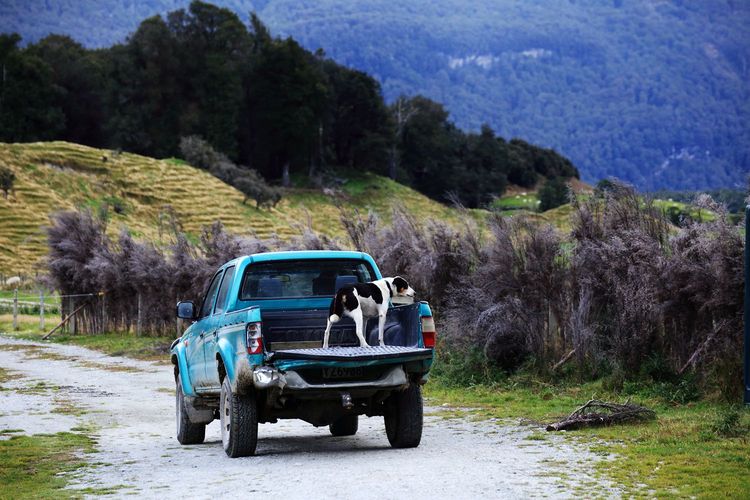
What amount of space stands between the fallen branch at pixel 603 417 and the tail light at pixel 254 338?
13.3 feet

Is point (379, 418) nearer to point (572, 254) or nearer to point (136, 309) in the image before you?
point (572, 254)

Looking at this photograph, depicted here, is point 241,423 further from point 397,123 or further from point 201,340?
point 397,123

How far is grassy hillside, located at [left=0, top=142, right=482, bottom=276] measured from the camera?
273ft

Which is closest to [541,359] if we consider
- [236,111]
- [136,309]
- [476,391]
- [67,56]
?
[476,391]

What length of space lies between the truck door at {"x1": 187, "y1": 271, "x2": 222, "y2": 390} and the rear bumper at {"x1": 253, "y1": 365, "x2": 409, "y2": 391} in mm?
1972

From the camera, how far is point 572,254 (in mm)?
19125

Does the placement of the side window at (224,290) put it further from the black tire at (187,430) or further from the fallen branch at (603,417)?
the fallen branch at (603,417)

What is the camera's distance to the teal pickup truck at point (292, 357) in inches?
442

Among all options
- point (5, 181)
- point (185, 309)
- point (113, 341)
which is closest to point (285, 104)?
point (5, 181)

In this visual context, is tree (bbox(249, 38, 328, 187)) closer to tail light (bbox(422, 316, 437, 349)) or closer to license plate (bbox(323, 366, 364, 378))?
tail light (bbox(422, 316, 437, 349))

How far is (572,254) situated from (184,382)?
7.99 m

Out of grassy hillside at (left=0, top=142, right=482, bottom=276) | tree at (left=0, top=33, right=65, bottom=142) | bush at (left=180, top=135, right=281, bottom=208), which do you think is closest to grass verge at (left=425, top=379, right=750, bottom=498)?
grassy hillside at (left=0, top=142, right=482, bottom=276)

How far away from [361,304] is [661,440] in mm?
3497

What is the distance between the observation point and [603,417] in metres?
13.4
